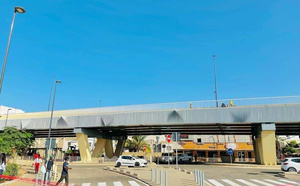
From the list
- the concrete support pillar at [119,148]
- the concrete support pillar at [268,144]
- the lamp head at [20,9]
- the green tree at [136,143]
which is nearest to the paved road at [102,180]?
the lamp head at [20,9]

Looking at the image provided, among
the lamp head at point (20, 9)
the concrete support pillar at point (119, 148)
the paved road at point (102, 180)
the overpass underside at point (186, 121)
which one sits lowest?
the paved road at point (102, 180)

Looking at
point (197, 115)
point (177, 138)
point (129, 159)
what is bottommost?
point (129, 159)

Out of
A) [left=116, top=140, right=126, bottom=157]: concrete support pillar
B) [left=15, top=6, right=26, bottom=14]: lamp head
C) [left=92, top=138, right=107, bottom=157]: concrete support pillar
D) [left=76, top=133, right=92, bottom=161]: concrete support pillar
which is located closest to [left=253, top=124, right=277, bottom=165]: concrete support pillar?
[left=76, top=133, right=92, bottom=161]: concrete support pillar

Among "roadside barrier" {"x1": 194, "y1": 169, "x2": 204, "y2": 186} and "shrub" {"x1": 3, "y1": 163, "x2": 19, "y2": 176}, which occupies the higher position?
"roadside barrier" {"x1": 194, "y1": 169, "x2": 204, "y2": 186}

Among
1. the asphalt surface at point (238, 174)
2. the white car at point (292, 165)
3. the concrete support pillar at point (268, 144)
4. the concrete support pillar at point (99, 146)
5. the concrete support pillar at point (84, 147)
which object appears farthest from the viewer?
the concrete support pillar at point (99, 146)

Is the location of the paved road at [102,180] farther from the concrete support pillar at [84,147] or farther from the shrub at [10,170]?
the concrete support pillar at [84,147]

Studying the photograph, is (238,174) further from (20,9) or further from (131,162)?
(20,9)

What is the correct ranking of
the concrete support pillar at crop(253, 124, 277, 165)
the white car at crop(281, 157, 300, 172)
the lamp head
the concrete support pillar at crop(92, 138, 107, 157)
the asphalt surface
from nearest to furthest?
the lamp head < the asphalt surface < the white car at crop(281, 157, 300, 172) < the concrete support pillar at crop(253, 124, 277, 165) < the concrete support pillar at crop(92, 138, 107, 157)

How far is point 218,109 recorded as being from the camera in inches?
1255

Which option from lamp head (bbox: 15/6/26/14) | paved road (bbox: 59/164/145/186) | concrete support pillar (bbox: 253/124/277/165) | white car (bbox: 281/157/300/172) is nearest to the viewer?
lamp head (bbox: 15/6/26/14)

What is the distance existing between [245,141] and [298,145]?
29333 mm

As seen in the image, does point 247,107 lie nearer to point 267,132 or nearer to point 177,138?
point 267,132

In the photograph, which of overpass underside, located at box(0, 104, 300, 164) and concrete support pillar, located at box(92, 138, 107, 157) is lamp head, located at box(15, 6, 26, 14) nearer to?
overpass underside, located at box(0, 104, 300, 164)

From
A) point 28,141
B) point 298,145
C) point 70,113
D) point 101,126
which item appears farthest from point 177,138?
point 298,145
